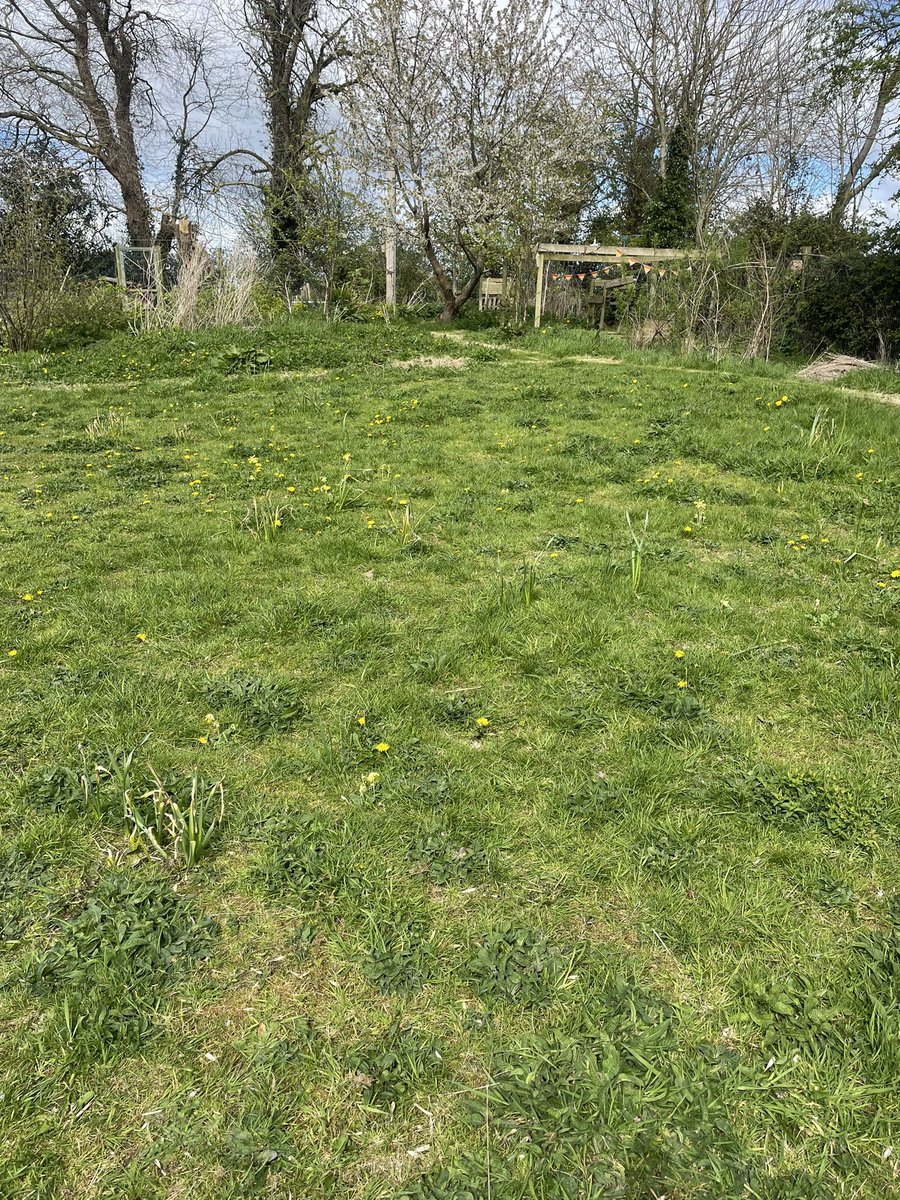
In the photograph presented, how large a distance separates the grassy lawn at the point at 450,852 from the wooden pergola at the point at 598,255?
10076mm

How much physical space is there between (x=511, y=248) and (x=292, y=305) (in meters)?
5.20

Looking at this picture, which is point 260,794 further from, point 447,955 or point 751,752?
point 751,752

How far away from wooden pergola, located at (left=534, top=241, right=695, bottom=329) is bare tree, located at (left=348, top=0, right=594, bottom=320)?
0.95m

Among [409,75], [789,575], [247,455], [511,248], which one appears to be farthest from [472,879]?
[409,75]

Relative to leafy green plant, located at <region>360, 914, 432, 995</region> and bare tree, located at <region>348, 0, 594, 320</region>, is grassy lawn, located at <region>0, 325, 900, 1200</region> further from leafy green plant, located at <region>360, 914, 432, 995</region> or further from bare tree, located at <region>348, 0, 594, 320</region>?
bare tree, located at <region>348, 0, 594, 320</region>

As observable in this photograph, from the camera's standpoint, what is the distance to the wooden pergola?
43.6 feet

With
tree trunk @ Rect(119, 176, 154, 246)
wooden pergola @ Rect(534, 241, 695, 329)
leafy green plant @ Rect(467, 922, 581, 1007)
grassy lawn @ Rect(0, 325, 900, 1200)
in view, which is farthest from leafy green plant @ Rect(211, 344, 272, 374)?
tree trunk @ Rect(119, 176, 154, 246)

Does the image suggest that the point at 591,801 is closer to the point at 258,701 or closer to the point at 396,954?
the point at 396,954

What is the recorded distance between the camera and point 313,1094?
1563 mm

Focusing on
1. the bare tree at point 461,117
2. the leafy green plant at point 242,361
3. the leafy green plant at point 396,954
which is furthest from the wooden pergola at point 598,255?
the leafy green plant at point 396,954

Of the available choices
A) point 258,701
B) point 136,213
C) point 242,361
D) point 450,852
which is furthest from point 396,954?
point 136,213

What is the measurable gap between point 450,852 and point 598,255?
14.3 meters

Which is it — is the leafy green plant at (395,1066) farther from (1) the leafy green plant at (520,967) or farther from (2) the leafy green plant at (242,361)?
(2) the leafy green plant at (242,361)

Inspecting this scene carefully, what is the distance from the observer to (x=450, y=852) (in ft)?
7.29
